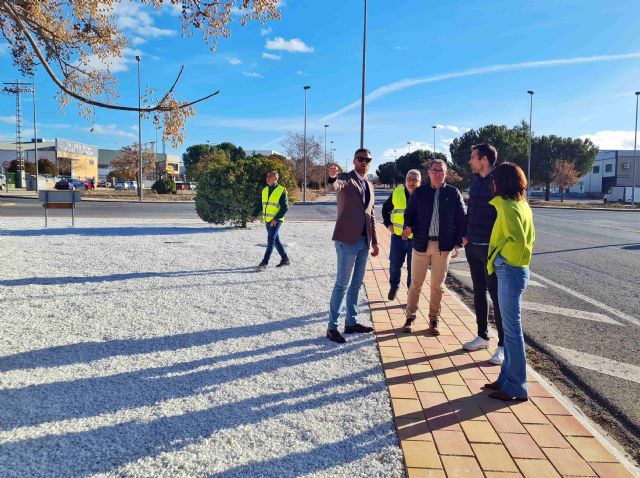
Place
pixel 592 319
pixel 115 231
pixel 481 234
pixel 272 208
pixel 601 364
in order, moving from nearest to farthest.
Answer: pixel 481 234 < pixel 601 364 < pixel 592 319 < pixel 272 208 < pixel 115 231

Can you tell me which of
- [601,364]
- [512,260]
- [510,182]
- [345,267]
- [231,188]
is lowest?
[601,364]

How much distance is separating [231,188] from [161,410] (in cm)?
1108

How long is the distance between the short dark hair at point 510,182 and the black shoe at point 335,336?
6.33 ft

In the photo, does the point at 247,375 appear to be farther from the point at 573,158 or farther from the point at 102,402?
the point at 573,158

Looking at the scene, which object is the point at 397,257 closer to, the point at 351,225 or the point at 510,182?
the point at 351,225

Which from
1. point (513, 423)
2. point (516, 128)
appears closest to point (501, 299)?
point (513, 423)

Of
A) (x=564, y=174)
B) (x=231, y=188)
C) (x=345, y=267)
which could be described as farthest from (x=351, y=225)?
(x=564, y=174)

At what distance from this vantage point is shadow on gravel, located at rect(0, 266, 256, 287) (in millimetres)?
6422

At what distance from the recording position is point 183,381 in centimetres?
344

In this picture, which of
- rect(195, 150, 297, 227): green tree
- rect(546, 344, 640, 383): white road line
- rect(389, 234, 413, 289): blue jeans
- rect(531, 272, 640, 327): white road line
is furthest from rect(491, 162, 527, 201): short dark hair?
rect(195, 150, 297, 227): green tree

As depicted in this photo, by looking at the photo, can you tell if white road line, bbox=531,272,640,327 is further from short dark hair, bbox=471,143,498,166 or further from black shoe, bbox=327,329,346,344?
black shoe, bbox=327,329,346,344

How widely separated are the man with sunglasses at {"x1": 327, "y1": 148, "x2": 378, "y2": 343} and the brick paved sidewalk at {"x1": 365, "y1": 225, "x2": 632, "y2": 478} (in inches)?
24.6

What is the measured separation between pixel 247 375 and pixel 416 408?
50.4 inches

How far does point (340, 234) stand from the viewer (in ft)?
14.0
